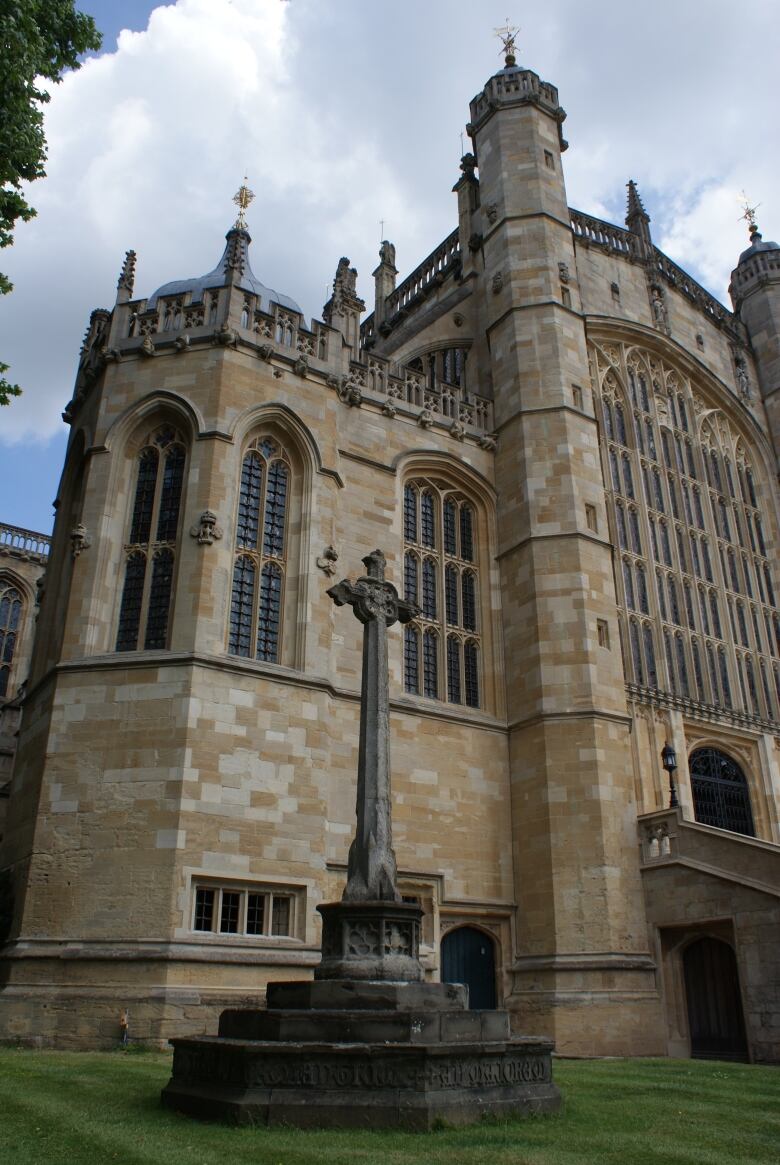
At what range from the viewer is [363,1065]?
699 cm

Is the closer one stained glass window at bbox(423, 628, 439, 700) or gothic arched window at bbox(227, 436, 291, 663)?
gothic arched window at bbox(227, 436, 291, 663)

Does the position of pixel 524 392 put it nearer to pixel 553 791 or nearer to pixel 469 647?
pixel 469 647

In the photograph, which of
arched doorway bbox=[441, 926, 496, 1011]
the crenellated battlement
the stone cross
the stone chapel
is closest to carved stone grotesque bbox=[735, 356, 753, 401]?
the stone chapel

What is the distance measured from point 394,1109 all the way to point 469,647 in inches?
544

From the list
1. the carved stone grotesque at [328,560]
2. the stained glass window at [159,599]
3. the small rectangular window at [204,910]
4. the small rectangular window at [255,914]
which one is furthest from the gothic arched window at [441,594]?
the small rectangular window at [204,910]

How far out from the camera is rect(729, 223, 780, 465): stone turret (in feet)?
94.1

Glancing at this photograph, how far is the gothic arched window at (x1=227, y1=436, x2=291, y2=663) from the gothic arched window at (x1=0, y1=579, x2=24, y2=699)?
876 inches

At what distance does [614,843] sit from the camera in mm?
17250

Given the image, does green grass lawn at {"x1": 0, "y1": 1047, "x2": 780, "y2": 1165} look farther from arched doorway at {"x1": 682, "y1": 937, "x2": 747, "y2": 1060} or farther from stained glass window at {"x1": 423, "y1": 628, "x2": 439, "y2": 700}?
stained glass window at {"x1": 423, "y1": 628, "x2": 439, "y2": 700}

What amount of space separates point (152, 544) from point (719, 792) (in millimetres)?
13301

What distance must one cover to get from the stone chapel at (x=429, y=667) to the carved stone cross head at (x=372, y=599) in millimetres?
5589

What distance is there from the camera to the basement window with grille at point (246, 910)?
1429 centimetres

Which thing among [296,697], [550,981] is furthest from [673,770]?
[296,697]

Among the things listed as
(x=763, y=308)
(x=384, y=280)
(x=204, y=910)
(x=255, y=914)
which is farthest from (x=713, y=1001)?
(x=384, y=280)
